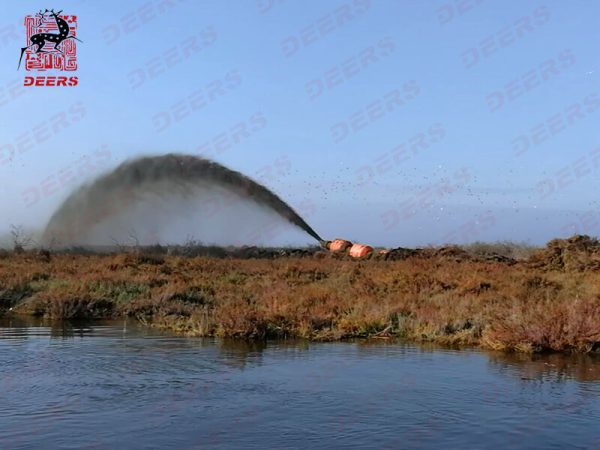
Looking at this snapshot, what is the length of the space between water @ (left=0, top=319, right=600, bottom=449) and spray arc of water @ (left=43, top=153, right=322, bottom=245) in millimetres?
24090

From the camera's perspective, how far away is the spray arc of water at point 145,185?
122ft

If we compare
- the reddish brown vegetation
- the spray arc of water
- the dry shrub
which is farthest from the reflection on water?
the spray arc of water

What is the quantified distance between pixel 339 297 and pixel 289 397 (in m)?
9.78

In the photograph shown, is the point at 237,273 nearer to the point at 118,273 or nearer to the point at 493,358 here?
the point at 118,273

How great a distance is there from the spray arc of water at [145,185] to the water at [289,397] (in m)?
24.1

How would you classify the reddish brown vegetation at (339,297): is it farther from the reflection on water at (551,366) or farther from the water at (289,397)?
the water at (289,397)

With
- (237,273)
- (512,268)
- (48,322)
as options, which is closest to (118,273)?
(237,273)

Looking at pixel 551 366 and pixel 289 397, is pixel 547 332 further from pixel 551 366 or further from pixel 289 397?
pixel 289 397

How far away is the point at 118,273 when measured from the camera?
86.8ft

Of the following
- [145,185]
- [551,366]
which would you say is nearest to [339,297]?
[551,366]

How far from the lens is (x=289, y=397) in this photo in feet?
29.6

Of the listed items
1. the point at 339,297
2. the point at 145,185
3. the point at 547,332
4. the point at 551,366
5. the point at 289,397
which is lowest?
the point at 289,397

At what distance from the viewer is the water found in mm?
7285

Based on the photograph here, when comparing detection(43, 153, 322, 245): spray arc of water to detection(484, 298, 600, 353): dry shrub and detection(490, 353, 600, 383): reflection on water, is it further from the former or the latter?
detection(490, 353, 600, 383): reflection on water
